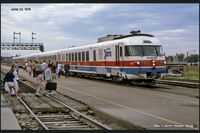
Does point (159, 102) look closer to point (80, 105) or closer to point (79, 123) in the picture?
point (80, 105)

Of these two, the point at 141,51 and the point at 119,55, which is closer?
the point at 141,51

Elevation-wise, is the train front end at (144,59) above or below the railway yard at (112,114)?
above

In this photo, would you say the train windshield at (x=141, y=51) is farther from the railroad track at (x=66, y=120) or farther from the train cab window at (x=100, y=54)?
the railroad track at (x=66, y=120)

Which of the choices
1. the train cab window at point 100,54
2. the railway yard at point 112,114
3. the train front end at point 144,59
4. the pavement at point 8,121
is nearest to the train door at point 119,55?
the train front end at point 144,59

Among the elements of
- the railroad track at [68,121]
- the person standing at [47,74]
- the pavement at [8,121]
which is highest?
the person standing at [47,74]

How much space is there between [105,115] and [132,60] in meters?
13.8

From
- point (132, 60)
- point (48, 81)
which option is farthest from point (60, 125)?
point (132, 60)

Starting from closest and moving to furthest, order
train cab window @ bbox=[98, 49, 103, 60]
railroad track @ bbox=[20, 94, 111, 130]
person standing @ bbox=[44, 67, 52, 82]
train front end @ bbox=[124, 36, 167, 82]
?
railroad track @ bbox=[20, 94, 111, 130]
person standing @ bbox=[44, 67, 52, 82]
train front end @ bbox=[124, 36, 167, 82]
train cab window @ bbox=[98, 49, 103, 60]

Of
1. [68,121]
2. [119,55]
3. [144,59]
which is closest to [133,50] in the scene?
[144,59]

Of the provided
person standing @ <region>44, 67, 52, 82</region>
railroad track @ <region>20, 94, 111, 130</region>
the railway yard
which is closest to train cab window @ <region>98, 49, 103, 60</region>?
person standing @ <region>44, 67, 52, 82</region>

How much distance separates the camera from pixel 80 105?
17.5 meters

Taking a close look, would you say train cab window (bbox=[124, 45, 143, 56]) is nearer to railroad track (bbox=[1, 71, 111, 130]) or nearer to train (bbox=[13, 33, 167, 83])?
train (bbox=[13, 33, 167, 83])

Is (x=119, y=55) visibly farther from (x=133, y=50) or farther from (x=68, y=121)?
(x=68, y=121)

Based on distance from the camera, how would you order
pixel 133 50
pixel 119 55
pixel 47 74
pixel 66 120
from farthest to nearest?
pixel 119 55 → pixel 133 50 → pixel 47 74 → pixel 66 120
